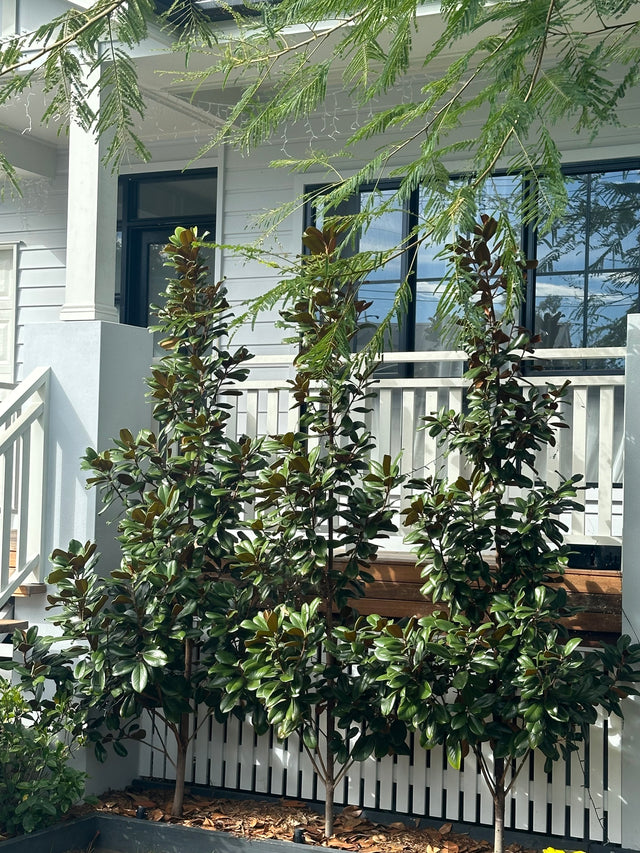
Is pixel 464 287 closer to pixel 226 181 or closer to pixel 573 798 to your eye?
pixel 573 798

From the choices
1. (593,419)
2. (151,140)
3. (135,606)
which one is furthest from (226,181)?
(135,606)

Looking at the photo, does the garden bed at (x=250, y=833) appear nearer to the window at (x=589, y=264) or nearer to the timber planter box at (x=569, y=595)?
the timber planter box at (x=569, y=595)

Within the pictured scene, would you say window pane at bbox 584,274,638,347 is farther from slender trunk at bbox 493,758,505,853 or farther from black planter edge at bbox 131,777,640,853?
black planter edge at bbox 131,777,640,853

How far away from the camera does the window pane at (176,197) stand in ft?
27.8

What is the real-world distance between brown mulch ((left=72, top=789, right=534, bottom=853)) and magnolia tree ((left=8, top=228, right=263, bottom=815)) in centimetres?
20

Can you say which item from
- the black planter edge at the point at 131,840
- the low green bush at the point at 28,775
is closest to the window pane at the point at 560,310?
the black planter edge at the point at 131,840

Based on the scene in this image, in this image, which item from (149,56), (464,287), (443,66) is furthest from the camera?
(443,66)

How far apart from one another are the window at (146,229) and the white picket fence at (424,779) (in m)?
4.17

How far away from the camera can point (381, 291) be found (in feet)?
24.3

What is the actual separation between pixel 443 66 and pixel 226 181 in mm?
2010

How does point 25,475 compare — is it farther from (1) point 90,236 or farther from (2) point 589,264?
(2) point 589,264

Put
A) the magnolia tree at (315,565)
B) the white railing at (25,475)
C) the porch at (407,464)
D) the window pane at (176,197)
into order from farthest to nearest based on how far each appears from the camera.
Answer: the window pane at (176,197) < the white railing at (25,475) < the porch at (407,464) < the magnolia tree at (315,565)

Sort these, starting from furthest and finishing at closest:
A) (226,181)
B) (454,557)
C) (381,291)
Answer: (226,181)
(381,291)
(454,557)

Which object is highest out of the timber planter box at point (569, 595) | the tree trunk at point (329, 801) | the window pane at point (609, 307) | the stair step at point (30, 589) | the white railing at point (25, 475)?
the window pane at point (609, 307)
